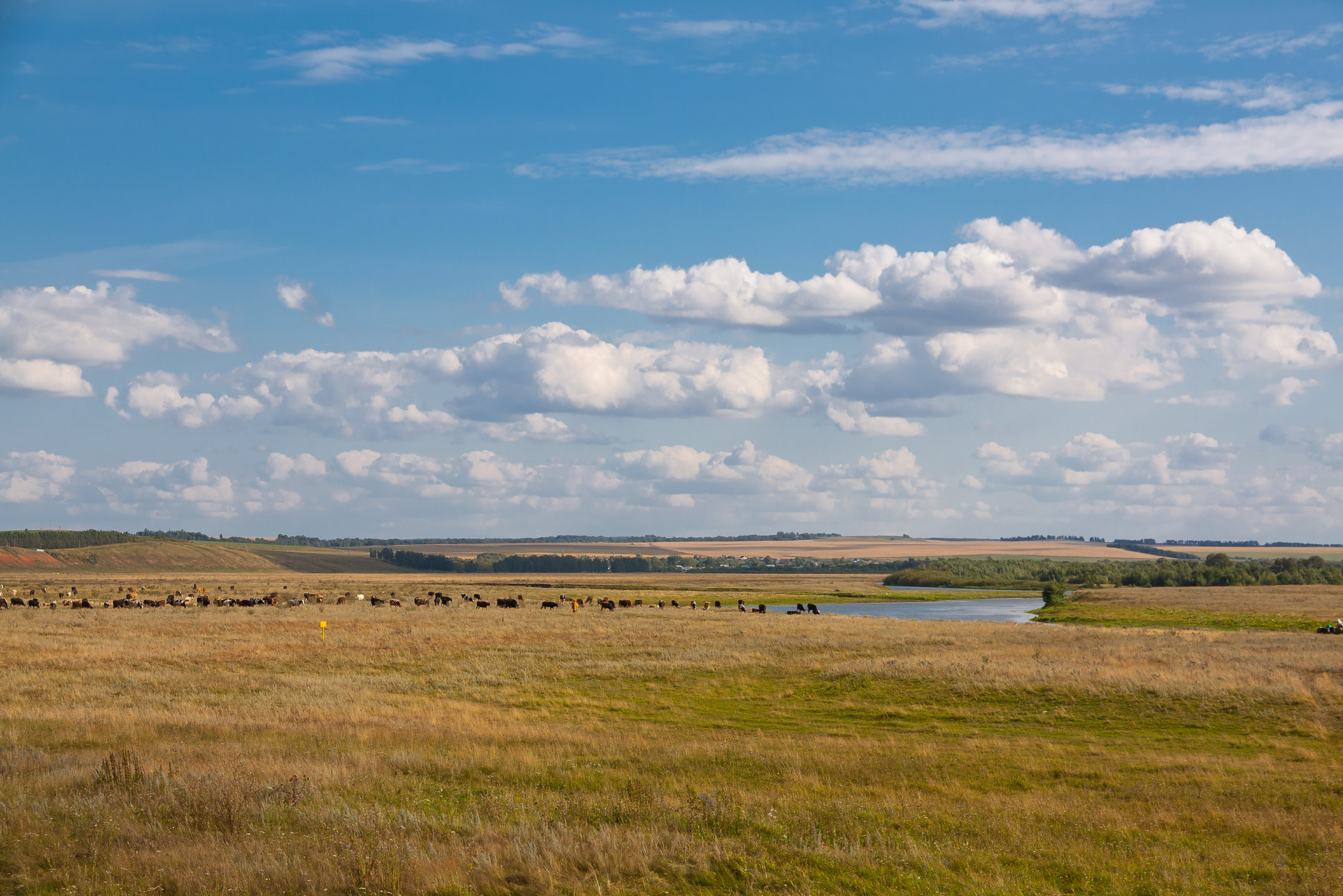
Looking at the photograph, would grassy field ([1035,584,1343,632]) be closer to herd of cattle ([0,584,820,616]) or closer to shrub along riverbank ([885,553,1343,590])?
shrub along riverbank ([885,553,1343,590])

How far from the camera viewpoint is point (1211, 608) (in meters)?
81.2

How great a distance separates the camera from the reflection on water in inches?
3123

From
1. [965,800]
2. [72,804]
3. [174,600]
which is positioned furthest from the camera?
[174,600]

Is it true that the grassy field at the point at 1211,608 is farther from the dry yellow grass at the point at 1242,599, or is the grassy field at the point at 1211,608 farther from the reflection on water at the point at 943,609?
the reflection on water at the point at 943,609

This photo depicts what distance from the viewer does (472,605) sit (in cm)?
7594

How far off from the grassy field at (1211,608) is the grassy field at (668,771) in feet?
99.9

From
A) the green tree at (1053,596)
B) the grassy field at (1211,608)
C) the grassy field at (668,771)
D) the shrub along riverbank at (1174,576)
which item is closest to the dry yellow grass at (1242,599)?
the grassy field at (1211,608)

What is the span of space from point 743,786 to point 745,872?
200 inches

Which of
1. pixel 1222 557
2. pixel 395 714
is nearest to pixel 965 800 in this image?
pixel 395 714

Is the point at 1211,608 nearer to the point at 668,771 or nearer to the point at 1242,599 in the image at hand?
the point at 1242,599

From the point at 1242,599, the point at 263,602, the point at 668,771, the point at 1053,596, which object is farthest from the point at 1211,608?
the point at 668,771

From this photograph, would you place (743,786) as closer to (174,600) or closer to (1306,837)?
(1306,837)

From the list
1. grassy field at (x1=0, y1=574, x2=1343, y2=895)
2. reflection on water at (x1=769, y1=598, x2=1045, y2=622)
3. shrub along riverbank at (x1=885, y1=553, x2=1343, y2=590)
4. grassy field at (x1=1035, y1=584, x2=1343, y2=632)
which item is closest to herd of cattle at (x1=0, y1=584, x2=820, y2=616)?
reflection on water at (x1=769, y1=598, x2=1045, y2=622)

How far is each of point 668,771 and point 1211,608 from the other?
268ft
